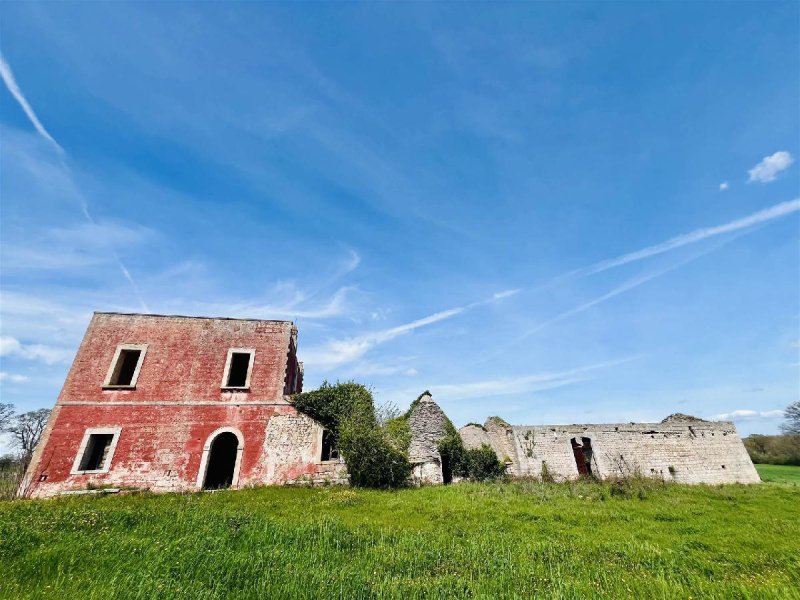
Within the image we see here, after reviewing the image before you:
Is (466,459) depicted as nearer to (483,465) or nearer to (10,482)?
(483,465)

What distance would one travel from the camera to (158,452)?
16312 millimetres

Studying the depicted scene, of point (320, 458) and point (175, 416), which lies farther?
point (320, 458)

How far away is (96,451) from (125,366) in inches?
169

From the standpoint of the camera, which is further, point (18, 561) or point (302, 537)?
point (302, 537)

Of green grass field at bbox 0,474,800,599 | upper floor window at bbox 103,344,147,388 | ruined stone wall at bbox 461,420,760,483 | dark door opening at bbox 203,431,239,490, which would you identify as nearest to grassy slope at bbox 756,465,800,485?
ruined stone wall at bbox 461,420,760,483

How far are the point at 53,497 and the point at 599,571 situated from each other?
65.5 feet

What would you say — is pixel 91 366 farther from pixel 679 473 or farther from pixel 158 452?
pixel 679 473

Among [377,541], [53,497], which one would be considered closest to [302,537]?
[377,541]

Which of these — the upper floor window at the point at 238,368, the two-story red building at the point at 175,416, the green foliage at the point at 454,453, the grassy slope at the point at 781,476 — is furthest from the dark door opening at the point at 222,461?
the grassy slope at the point at 781,476

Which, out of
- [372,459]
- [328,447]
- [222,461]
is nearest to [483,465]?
[372,459]

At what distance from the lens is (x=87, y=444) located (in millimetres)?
16078

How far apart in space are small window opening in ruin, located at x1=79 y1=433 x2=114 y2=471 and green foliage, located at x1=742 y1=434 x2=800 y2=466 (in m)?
58.0

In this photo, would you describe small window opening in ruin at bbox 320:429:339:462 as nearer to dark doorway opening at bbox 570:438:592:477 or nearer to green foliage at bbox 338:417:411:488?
green foliage at bbox 338:417:411:488

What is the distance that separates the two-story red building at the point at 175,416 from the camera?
1586cm
